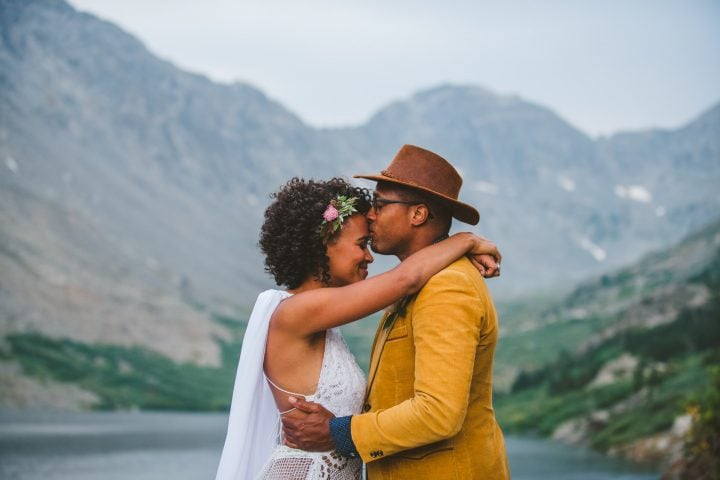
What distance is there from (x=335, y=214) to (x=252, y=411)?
148 centimetres

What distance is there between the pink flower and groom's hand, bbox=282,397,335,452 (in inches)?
47.4

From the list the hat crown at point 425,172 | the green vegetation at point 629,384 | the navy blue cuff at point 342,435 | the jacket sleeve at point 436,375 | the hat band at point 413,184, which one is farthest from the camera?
the green vegetation at point 629,384

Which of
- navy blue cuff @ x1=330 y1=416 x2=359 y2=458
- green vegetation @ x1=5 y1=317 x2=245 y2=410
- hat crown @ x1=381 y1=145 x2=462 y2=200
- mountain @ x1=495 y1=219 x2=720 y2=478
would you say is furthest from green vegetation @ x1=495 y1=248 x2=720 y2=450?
green vegetation @ x1=5 y1=317 x2=245 y2=410

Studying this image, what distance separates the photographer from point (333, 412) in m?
5.35

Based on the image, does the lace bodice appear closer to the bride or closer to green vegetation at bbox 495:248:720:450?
the bride

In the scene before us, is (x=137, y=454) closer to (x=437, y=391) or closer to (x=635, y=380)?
(x=635, y=380)

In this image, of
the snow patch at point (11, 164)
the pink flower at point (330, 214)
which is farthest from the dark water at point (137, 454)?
the snow patch at point (11, 164)

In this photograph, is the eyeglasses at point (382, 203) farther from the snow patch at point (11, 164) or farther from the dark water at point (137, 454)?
the snow patch at point (11, 164)

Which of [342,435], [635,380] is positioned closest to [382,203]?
[342,435]

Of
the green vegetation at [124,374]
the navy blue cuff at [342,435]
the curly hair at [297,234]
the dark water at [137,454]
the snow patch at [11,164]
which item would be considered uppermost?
the snow patch at [11,164]

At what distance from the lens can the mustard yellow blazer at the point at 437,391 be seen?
4586mm

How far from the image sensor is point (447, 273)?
4.92 m

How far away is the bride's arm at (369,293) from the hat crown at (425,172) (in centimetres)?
35

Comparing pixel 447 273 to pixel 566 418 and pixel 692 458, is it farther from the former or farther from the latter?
pixel 566 418
